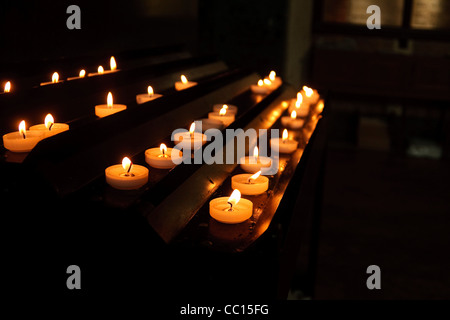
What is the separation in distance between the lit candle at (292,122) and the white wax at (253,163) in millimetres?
581

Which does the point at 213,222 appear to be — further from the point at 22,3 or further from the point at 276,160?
the point at 22,3

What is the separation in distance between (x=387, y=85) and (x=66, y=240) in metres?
6.13

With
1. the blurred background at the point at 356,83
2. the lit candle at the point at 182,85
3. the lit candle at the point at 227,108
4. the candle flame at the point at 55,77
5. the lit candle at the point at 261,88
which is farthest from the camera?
the blurred background at the point at 356,83

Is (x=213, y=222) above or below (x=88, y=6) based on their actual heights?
below

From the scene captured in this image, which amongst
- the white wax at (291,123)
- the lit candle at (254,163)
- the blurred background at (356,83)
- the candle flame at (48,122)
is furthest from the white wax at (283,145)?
the blurred background at (356,83)

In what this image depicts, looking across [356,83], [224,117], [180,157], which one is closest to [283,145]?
[224,117]

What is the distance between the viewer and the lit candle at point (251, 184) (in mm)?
1327

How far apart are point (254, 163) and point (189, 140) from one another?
0.73ft

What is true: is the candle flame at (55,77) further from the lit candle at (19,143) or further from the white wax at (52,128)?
the lit candle at (19,143)

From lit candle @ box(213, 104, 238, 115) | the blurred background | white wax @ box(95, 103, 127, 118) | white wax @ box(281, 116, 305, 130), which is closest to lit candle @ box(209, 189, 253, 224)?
white wax @ box(95, 103, 127, 118)

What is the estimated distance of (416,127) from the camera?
7.18 metres

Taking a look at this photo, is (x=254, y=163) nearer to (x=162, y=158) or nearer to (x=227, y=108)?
(x=162, y=158)

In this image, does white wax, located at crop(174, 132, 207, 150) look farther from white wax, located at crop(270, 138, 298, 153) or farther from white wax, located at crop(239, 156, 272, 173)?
white wax, located at crop(270, 138, 298, 153)
